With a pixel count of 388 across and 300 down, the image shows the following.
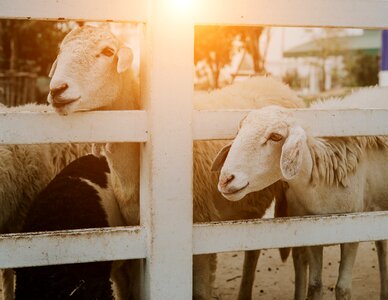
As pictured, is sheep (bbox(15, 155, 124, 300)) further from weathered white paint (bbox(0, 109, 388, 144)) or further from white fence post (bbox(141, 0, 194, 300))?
weathered white paint (bbox(0, 109, 388, 144))

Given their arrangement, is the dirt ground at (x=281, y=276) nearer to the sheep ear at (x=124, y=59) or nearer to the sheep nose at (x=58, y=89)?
the sheep ear at (x=124, y=59)

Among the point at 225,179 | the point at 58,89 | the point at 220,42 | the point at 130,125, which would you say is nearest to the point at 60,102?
the point at 58,89

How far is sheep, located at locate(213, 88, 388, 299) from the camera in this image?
2770 mm

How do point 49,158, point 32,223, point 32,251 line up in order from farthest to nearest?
point 49,158 < point 32,223 < point 32,251

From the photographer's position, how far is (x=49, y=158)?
151 inches

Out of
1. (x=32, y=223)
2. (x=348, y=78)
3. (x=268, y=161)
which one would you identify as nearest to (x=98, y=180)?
(x=32, y=223)

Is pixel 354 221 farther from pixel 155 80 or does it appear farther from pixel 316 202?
pixel 155 80

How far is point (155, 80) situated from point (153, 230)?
0.66m

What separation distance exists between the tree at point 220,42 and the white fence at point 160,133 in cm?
1484

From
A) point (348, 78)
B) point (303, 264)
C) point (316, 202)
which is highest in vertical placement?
point (348, 78)

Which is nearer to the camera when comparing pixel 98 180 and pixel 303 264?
pixel 98 180

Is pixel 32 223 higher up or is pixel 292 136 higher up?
pixel 292 136

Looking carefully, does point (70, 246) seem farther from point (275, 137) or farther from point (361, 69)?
point (361, 69)

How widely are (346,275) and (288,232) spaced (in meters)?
0.83
